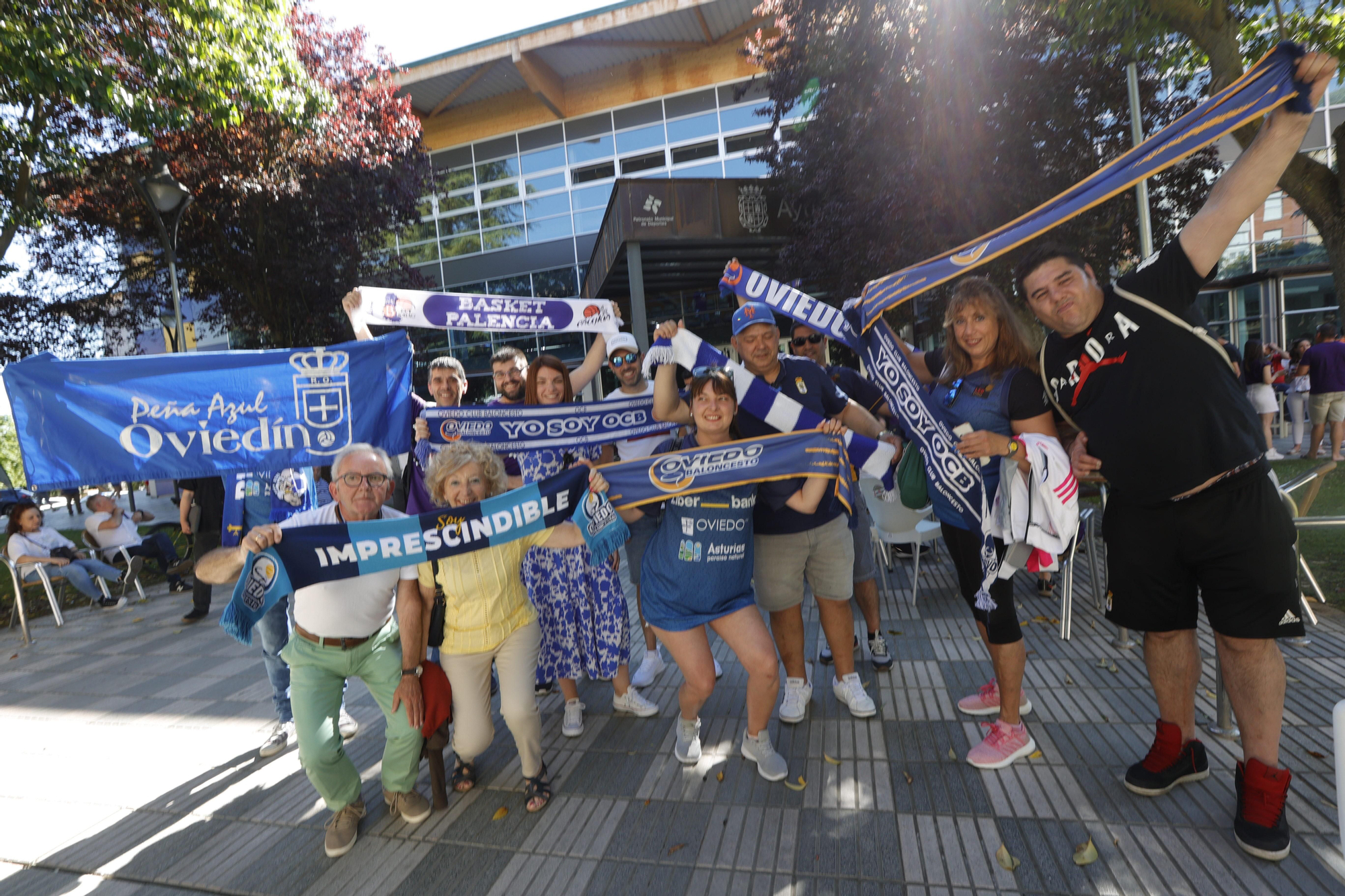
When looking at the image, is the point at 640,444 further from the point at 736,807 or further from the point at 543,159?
the point at 543,159

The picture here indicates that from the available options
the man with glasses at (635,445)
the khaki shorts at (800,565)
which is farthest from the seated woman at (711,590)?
the man with glasses at (635,445)

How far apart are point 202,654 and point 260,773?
309 centimetres

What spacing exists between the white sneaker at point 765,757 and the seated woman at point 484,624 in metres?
0.95

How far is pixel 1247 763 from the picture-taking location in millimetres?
2264

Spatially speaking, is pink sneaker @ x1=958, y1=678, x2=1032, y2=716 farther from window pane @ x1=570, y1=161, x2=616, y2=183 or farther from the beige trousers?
window pane @ x1=570, y1=161, x2=616, y2=183

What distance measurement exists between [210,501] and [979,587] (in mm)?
5933

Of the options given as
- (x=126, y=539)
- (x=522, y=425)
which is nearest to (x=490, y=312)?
(x=522, y=425)

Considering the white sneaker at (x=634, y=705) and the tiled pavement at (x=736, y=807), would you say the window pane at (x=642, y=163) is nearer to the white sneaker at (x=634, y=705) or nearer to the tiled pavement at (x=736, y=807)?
the tiled pavement at (x=736, y=807)

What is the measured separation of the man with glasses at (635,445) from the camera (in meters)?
4.04

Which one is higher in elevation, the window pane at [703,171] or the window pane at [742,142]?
the window pane at [742,142]

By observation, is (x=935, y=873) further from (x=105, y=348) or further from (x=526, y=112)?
(x=526, y=112)

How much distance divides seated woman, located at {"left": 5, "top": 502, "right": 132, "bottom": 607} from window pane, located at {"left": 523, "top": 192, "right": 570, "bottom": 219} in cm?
1358

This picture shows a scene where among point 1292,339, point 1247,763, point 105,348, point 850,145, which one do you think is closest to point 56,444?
point 1247,763

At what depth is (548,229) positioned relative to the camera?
1886cm
